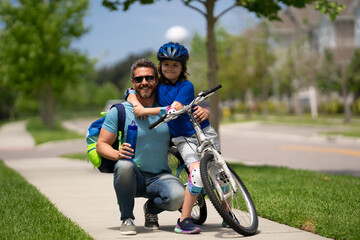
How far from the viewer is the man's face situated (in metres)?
5.42

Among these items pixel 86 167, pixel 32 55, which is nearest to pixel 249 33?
pixel 32 55

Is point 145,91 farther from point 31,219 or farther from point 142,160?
point 31,219

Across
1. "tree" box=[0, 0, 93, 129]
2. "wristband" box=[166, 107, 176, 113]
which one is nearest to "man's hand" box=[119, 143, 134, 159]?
"wristband" box=[166, 107, 176, 113]

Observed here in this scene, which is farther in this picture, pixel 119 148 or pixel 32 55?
pixel 32 55

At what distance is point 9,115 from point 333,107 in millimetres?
41715

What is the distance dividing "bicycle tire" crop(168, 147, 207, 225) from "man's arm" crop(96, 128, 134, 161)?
0.57 metres

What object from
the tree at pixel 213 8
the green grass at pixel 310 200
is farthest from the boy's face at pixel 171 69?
the tree at pixel 213 8

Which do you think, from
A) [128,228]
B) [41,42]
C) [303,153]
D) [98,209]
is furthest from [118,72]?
[128,228]

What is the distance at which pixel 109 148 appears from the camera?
207 inches

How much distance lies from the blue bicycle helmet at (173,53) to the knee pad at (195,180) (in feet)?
3.32

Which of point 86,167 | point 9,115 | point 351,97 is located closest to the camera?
point 86,167

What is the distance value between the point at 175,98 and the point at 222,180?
2.87ft

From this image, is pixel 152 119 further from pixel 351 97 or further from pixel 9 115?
pixel 9 115

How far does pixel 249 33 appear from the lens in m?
43.7
